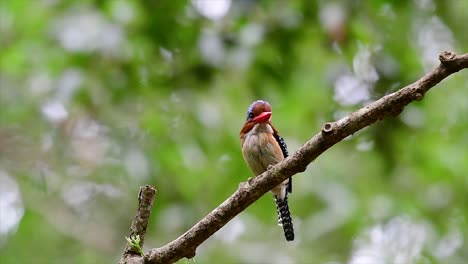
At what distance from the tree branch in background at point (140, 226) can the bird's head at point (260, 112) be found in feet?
3.31

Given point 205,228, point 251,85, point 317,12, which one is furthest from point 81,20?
point 205,228

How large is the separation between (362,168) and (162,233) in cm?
218

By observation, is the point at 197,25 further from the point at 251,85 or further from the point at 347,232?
the point at 347,232

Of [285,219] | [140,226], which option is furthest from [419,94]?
[285,219]

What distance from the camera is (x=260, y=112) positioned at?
3828 mm

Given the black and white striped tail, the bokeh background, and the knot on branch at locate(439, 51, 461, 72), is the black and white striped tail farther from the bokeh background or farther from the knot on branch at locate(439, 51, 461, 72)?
the knot on branch at locate(439, 51, 461, 72)

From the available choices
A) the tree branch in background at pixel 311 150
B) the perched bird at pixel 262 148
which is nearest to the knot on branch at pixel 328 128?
the tree branch in background at pixel 311 150

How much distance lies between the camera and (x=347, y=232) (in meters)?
6.66

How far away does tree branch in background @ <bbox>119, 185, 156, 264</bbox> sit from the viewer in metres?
2.78

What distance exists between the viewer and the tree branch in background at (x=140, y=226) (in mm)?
2783

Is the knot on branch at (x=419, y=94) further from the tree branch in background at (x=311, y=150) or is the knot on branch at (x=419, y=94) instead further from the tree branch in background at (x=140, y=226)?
the tree branch in background at (x=140, y=226)

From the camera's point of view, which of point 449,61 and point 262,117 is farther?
point 262,117

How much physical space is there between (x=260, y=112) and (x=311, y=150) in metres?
1.36

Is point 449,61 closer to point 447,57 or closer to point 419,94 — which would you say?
point 447,57
